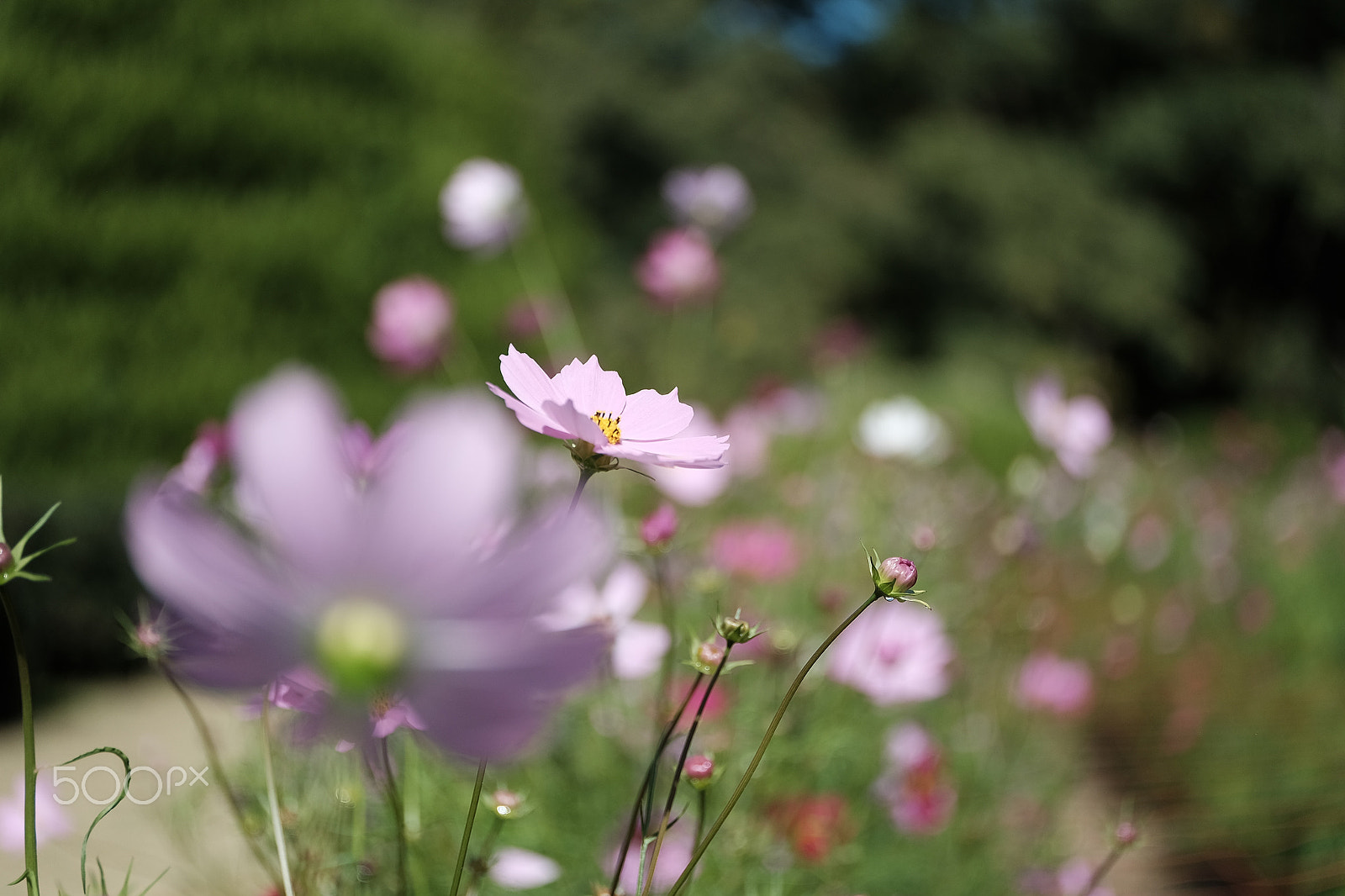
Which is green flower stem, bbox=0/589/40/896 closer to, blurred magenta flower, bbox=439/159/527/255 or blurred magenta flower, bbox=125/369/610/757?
blurred magenta flower, bbox=125/369/610/757

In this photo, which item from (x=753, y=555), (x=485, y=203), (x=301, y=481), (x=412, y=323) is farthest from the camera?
(x=485, y=203)

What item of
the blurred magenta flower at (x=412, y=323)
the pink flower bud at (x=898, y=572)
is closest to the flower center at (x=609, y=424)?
the pink flower bud at (x=898, y=572)

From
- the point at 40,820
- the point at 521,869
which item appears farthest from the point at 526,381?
the point at 40,820

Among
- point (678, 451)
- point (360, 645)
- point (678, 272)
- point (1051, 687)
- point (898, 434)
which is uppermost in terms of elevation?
point (678, 272)

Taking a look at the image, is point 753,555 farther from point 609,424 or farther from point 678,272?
point 609,424

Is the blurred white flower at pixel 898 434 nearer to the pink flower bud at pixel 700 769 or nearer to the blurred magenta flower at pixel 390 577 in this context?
the pink flower bud at pixel 700 769

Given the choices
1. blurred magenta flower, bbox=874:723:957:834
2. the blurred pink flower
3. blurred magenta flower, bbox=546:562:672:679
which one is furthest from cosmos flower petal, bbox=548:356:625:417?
blurred magenta flower, bbox=874:723:957:834

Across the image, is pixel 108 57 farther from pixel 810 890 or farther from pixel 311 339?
pixel 810 890
